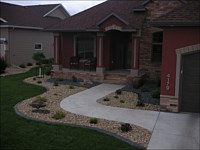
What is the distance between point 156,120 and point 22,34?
800 inches

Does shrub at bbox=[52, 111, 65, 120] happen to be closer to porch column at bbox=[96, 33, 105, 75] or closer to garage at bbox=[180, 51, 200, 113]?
garage at bbox=[180, 51, 200, 113]

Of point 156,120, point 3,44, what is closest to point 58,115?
point 156,120

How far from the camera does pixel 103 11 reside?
2042 cm

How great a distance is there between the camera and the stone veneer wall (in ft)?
55.1

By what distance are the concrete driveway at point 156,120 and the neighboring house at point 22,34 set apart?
14.6 m

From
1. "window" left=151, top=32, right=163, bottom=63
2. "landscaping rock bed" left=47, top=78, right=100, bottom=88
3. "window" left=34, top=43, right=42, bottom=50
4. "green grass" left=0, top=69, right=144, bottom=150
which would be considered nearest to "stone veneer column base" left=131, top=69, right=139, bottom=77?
"window" left=151, top=32, right=163, bottom=63

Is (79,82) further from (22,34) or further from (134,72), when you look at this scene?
(22,34)

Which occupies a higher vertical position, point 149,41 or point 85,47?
point 149,41

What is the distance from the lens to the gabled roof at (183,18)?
391 inches

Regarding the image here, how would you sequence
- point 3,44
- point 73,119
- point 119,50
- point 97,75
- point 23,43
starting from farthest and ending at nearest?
point 23,43
point 3,44
point 119,50
point 97,75
point 73,119

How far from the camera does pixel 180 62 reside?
34.2 feet

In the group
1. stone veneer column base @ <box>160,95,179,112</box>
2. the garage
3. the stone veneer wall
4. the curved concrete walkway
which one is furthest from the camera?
the stone veneer wall

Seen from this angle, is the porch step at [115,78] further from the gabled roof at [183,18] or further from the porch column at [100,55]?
the gabled roof at [183,18]

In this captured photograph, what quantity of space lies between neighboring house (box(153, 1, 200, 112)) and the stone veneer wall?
6033 mm
